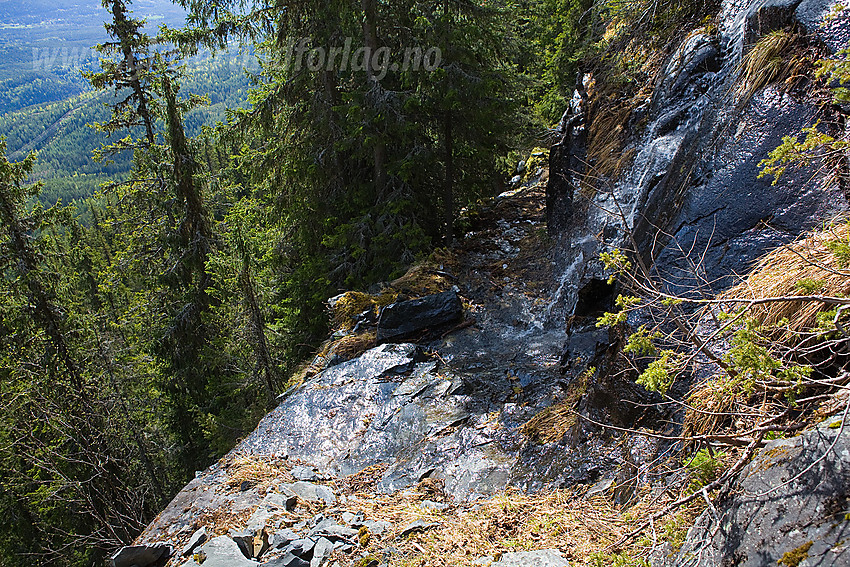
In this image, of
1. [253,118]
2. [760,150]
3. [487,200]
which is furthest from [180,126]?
[760,150]

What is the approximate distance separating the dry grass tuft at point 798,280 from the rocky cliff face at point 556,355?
0.78 ft

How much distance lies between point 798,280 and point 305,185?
10.4m

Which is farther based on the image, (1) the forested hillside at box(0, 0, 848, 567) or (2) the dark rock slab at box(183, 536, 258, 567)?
(1) the forested hillside at box(0, 0, 848, 567)

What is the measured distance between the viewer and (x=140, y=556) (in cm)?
390

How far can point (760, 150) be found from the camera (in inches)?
136

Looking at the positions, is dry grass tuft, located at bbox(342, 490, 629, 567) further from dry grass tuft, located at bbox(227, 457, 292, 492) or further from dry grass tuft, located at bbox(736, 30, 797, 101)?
dry grass tuft, located at bbox(736, 30, 797, 101)

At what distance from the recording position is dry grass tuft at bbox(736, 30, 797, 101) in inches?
141

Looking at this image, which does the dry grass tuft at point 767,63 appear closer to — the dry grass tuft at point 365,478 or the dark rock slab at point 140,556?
the dry grass tuft at point 365,478

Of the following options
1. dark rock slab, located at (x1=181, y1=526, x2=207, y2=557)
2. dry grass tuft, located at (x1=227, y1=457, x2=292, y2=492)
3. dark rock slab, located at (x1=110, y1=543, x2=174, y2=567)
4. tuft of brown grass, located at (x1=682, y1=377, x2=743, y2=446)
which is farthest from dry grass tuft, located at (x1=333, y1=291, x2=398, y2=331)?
tuft of brown grass, located at (x1=682, y1=377, x2=743, y2=446)

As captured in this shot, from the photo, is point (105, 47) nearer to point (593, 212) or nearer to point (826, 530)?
point (593, 212)

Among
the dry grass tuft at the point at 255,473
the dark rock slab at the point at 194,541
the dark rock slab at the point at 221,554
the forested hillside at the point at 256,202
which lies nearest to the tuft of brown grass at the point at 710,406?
the dark rock slab at the point at 221,554

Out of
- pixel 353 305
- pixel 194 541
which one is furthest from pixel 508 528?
pixel 353 305

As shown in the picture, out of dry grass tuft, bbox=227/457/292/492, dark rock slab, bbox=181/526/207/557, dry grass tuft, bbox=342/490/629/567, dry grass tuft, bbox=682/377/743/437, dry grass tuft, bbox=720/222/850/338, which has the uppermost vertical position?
dry grass tuft, bbox=720/222/850/338

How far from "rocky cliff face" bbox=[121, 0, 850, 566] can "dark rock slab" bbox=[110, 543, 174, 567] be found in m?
0.20
